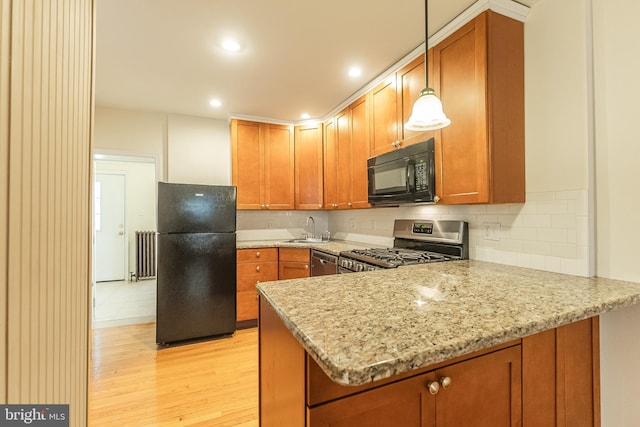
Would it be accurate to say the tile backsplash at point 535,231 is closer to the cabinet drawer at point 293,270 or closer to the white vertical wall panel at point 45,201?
the cabinet drawer at point 293,270

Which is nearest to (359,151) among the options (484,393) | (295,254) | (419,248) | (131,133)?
(419,248)

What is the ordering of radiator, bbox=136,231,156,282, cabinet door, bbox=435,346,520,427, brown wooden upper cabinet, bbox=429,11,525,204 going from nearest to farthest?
cabinet door, bbox=435,346,520,427 → brown wooden upper cabinet, bbox=429,11,525,204 → radiator, bbox=136,231,156,282

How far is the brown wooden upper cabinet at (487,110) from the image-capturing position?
1.58 m

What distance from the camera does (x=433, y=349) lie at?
0.67 metres

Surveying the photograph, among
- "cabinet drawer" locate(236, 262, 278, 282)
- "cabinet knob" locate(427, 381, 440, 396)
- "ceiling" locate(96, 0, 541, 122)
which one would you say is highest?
"ceiling" locate(96, 0, 541, 122)

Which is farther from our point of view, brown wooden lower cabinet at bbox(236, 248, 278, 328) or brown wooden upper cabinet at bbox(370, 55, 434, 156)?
brown wooden lower cabinet at bbox(236, 248, 278, 328)

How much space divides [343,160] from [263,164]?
1051 mm

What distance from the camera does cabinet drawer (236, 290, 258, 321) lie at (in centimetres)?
312

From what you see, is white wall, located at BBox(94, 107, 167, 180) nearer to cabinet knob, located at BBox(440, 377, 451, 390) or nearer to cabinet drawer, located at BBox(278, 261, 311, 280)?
cabinet drawer, located at BBox(278, 261, 311, 280)

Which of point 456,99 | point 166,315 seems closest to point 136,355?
point 166,315

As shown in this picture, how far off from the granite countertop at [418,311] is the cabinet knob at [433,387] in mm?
172

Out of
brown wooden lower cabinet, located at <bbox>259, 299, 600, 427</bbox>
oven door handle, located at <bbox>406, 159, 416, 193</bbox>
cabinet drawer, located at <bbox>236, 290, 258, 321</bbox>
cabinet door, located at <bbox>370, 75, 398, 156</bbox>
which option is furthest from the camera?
cabinet drawer, located at <bbox>236, 290, 258, 321</bbox>

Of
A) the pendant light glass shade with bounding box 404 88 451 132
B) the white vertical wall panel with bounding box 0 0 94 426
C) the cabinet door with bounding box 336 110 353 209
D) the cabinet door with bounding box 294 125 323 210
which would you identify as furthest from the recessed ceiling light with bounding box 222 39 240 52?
the cabinet door with bounding box 294 125 323 210

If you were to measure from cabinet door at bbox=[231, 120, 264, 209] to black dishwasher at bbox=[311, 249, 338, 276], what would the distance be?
3.32 ft
